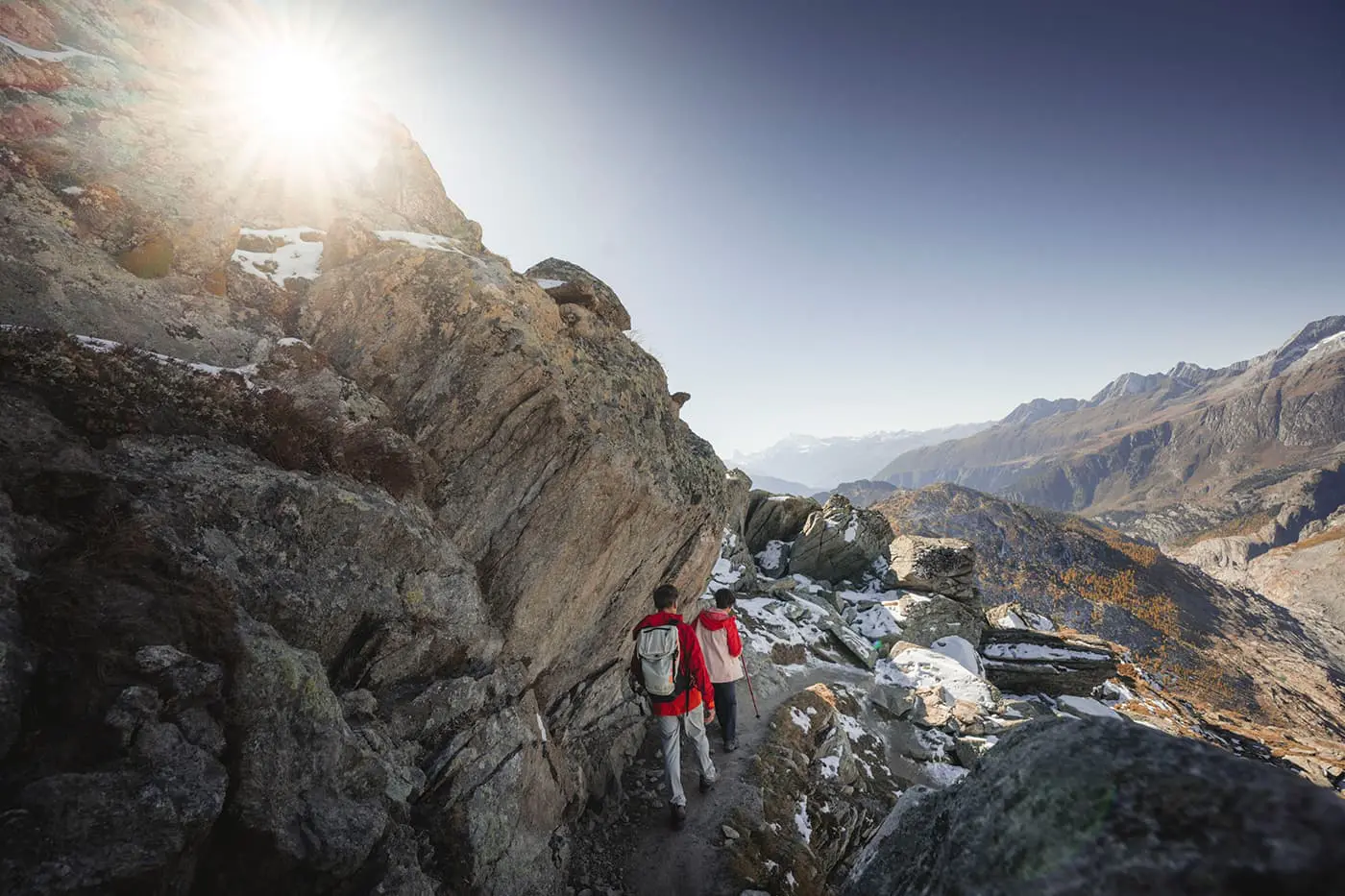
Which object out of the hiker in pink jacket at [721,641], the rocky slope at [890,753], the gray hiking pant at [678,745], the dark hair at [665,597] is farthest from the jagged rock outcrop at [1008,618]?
the dark hair at [665,597]

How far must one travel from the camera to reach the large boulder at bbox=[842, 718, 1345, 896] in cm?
328

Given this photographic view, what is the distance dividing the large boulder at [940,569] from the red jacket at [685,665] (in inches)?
1582

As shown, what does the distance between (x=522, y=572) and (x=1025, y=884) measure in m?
10.8

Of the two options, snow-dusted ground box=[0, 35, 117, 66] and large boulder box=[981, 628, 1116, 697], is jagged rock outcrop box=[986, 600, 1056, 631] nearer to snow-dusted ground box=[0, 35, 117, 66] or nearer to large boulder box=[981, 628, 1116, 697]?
large boulder box=[981, 628, 1116, 697]

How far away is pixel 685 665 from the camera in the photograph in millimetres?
11883

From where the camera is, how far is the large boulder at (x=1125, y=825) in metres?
3.28

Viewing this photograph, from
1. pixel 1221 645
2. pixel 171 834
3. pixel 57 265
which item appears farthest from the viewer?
pixel 1221 645

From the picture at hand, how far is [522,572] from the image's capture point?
41.8ft

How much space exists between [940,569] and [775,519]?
55.7 ft

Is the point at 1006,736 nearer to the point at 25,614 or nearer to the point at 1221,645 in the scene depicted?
the point at 25,614

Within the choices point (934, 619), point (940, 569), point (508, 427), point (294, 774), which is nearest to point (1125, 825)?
point (294, 774)

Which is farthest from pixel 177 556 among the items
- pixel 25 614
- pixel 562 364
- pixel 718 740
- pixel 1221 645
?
pixel 1221 645

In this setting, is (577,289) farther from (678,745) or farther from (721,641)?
(678,745)

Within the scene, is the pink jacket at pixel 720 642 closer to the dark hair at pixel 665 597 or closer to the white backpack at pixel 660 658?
the dark hair at pixel 665 597
